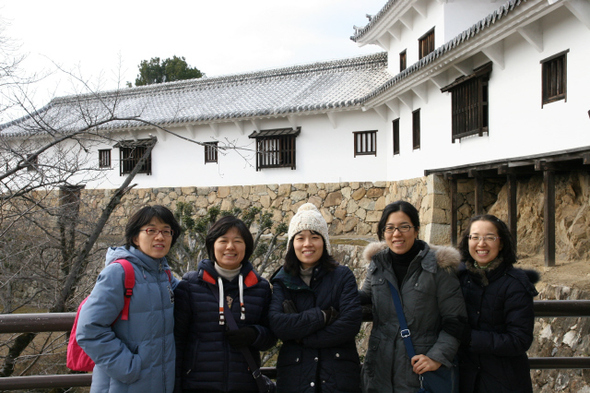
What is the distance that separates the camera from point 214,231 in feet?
7.16

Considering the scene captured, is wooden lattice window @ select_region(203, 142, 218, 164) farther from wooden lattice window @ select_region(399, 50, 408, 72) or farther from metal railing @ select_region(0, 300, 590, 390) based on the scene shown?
metal railing @ select_region(0, 300, 590, 390)

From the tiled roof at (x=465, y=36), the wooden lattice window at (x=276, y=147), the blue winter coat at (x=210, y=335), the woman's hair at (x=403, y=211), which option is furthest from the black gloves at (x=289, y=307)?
the wooden lattice window at (x=276, y=147)

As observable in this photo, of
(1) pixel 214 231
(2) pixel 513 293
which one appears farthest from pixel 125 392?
(2) pixel 513 293

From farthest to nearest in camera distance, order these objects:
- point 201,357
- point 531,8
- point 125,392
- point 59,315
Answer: point 531,8 < point 59,315 < point 201,357 < point 125,392

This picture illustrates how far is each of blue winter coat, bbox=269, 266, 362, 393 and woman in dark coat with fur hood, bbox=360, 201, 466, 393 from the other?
4.9 inches

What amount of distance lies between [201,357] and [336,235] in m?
11.1

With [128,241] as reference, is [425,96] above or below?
above

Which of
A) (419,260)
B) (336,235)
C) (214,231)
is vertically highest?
(214,231)

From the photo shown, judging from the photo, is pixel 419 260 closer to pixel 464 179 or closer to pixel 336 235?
pixel 464 179

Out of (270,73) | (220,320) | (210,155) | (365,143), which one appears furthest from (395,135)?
(220,320)

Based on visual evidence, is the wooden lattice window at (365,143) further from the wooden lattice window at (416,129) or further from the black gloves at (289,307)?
the black gloves at (289,307)

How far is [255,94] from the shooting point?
15.2 m

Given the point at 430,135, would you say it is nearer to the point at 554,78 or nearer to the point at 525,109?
the point at 525,109

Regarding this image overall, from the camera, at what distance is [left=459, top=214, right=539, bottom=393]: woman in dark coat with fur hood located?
1989mm
